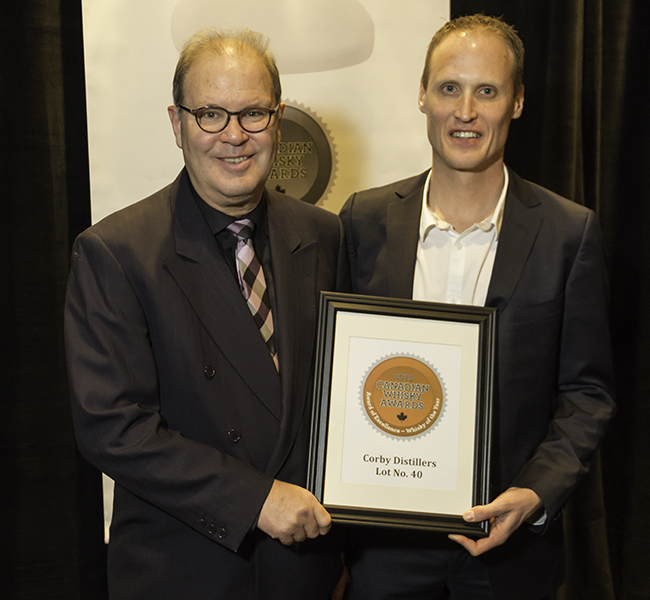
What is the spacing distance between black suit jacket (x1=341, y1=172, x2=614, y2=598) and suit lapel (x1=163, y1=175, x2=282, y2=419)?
0.42m

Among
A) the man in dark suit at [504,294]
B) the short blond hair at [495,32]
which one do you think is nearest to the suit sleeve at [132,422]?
the man in dark suit at [504,294]

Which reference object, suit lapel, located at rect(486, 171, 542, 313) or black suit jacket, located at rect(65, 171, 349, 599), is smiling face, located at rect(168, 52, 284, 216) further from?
suit lapel, located at rect(486, 171, 542, 313)

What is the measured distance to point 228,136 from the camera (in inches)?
60.9

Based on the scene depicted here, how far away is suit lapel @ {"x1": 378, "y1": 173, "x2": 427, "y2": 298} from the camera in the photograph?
171 centimetres

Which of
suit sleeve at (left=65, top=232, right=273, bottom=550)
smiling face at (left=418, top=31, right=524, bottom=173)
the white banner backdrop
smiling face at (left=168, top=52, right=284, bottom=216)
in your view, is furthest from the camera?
the white banner backdrop

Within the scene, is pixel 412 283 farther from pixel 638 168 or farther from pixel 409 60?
pixel 638 168

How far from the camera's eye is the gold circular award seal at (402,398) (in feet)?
4.74

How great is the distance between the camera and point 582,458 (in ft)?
5.27

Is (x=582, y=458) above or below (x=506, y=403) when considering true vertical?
below

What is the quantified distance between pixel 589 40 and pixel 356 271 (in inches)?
55.5

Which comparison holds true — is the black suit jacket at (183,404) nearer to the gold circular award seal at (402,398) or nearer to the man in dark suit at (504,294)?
the gold circular award seal at (402,398)

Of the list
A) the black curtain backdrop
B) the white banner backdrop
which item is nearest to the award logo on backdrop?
the white banner backdrop

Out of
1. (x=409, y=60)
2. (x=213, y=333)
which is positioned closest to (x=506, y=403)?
(x=213, y=333)

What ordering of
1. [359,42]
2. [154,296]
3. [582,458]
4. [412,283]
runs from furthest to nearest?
1. [359,42]
2. [412,283]
3. [582,458]
4. [154,296]
